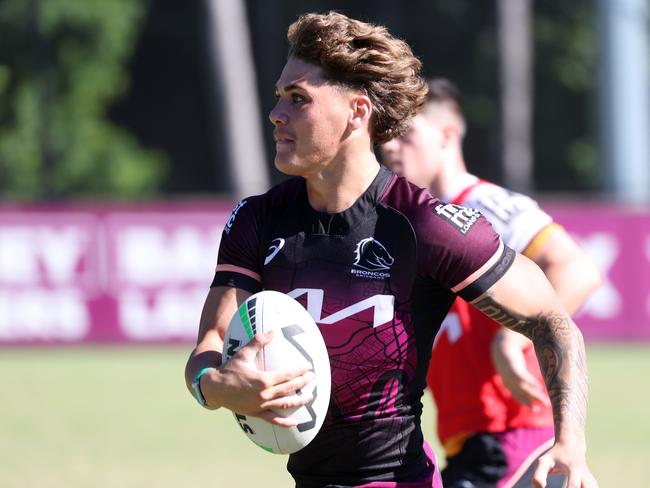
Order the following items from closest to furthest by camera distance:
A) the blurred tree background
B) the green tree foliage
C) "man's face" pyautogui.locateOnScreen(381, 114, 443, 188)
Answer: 1. "man's face" pyautogui.locateOnScreen(381, 114, 443, 188)
2. the green tree foliage
3. the blurred tree background

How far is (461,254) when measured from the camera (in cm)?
396

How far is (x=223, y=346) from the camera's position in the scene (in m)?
3.94

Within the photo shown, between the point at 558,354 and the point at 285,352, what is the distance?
0.87m

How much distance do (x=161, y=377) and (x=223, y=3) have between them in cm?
1064

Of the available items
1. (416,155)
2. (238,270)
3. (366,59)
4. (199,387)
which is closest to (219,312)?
(238,270)

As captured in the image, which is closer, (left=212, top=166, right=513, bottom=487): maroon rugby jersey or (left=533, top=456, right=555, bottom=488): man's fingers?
(left=533, top=456, right=555, bottom=488): man's fingers

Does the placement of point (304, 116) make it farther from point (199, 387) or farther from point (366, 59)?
point (199, 387)

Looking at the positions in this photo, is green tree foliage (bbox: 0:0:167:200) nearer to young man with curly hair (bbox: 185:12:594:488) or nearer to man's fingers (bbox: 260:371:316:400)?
young man with curly hair (bbox: 185:12:594:488)

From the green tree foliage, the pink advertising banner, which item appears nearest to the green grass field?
the pink advertising banner

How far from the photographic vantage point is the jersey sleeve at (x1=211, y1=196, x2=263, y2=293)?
→ 4172 millimetres

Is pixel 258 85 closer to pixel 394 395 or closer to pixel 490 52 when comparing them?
pixel 490 52

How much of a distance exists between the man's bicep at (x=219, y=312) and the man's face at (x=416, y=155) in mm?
1847

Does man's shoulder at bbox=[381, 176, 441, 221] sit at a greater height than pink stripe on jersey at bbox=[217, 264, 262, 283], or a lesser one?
greater

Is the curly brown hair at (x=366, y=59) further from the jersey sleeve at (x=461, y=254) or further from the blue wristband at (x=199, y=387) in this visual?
the blue wristband at (x=199, y=387)
